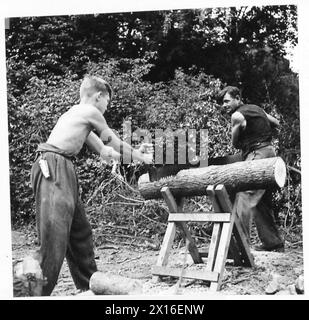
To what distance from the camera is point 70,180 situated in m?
4.50

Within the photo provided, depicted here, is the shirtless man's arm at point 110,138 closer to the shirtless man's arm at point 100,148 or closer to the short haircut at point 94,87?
the shirtless man's arm at point 100,148

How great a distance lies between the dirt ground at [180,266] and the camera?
4477mm

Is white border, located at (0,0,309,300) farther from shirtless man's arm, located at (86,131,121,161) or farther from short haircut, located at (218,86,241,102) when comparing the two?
shirtless man's arm, located at (86,131,121,161)

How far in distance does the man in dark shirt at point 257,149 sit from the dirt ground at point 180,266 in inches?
6.9

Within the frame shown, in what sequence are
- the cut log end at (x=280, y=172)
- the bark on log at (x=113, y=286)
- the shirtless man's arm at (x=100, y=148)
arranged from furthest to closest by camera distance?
the shirtless man's arm at (x=100, y=148) → the bark on log at (x=113, y=286) → the cut log end at (x=280, y=172)

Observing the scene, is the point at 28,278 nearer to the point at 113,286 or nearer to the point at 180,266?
the point at 113,286

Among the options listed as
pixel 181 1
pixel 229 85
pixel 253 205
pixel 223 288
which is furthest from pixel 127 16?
pixel 223 288

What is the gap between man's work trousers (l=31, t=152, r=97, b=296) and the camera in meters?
4.42

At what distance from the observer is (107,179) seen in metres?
4.96

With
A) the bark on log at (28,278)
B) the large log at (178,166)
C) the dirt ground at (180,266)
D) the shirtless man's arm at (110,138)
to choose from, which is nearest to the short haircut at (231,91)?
the large log at (178,166)

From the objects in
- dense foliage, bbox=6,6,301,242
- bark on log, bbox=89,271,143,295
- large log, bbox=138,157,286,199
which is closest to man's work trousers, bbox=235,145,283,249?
dense foliage, bbox=6,6,301,242

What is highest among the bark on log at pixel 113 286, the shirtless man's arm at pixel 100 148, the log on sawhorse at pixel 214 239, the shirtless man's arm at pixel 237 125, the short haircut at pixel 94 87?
the short haircut at pixel 94 87

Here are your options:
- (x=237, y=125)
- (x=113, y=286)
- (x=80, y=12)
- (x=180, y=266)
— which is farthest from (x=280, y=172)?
(x=80, y=12)

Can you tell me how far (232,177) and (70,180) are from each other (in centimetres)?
142
